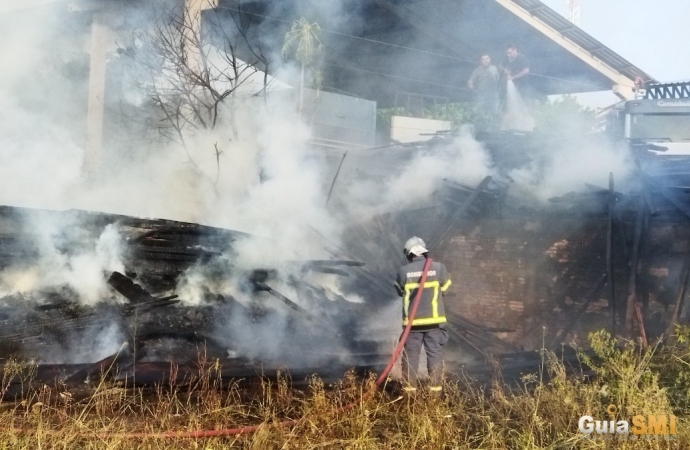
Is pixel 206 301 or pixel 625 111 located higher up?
pixel 625 111

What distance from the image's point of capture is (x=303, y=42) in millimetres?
12211

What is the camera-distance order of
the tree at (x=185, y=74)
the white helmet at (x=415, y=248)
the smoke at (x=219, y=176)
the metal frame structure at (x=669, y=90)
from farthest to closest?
the metal frame structure at (x=669, y=90), the tree at (x=185, y=74), the smoke at (x=219, y=176), the white helmet at (x=415, y=248)

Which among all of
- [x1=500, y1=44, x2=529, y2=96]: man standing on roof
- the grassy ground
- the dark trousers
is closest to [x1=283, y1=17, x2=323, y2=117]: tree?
[x1=500, y1=44, x2=529, y2=96]: man standing on roof

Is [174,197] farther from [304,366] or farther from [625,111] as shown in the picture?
[625,111]

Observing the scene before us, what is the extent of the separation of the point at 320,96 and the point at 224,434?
435 inches

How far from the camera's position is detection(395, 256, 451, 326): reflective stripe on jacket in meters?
5.65

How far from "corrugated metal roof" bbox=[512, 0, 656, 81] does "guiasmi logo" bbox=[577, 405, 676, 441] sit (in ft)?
40.1

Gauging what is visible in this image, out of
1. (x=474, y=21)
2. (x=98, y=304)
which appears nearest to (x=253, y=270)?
(x=98, y=304)

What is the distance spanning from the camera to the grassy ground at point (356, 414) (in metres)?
4.09

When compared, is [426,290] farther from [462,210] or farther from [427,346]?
[462,210]

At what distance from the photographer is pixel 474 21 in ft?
51.2

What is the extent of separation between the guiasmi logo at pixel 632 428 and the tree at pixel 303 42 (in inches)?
370

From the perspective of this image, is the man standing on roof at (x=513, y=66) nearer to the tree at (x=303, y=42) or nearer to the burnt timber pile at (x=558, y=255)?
the burnt timber pile at (x=558, y=255)

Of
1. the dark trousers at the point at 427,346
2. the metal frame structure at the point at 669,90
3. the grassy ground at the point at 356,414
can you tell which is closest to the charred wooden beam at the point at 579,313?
the grassy ground at the point at 356,414
